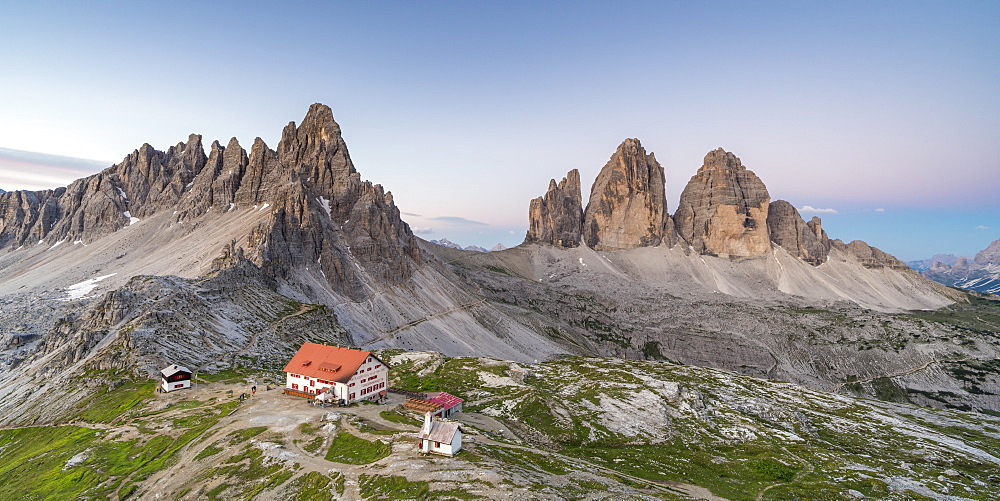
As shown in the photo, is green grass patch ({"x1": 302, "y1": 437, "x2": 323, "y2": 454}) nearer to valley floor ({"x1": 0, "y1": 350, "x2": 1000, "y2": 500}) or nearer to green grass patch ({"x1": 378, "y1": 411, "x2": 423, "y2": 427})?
valley floor ({"x1": 0, "y1": 350, "x2": 1000, "y2": 500})

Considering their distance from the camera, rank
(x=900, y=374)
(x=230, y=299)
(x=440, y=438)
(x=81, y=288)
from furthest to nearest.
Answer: (x=900, y=374) → (x=81, y=288) → (x=230, y=299) → (x=440, y=438)

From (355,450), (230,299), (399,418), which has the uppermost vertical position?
(230,299)

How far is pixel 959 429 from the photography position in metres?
92.8

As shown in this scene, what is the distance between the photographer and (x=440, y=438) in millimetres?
44000

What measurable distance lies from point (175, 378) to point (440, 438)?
51.7 m

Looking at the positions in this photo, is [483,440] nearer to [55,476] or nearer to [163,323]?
[55,476]

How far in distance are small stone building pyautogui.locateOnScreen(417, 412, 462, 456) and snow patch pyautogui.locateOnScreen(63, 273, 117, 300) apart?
14929cm

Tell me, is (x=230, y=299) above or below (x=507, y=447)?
above

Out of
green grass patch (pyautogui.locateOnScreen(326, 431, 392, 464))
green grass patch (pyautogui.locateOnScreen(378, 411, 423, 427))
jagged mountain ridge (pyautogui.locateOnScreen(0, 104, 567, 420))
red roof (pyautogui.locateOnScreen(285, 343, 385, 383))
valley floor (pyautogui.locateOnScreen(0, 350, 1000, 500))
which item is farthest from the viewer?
jagged mountain ridge (pyautogui.locateOnScreen(0, 104, 567, 420))

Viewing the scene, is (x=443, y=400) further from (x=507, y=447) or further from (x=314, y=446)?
(x=314, y=446)

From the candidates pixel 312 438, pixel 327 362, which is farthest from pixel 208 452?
pixel 327 362

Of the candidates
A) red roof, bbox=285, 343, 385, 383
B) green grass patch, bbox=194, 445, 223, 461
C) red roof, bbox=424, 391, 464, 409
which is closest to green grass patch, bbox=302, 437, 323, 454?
green grass patch, bbox=194, 445, 223, 461

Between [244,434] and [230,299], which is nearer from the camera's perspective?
[244,434]

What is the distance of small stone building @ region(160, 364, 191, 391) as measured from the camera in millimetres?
69719
